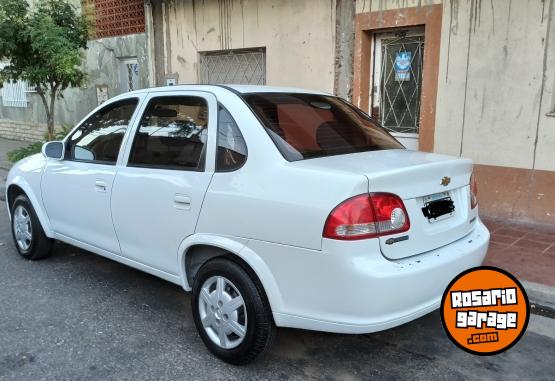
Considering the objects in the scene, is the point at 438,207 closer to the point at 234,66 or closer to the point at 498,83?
the point at 498,83

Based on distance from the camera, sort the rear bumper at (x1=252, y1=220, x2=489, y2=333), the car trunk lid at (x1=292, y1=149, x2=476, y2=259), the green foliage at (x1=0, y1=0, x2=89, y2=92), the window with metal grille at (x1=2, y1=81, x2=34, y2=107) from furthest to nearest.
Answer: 1. the window with metal grille at (x1=2, y1=81, x2=34, y2=107)
2. the green foliage at (x1=0, y1=0, x2=89, y2=92)
3. the car trunk lid at (x1=292, y1=149, x2=476, y2=259)
4. the rear bumper at (x1=252, y1=220, x2=489, y2=333)

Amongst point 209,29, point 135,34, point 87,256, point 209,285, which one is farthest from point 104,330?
point 135,34

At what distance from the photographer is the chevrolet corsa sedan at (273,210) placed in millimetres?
2564

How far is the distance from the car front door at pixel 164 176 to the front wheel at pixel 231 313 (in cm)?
33

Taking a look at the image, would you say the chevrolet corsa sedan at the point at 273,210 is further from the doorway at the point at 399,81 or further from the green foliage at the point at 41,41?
the green foliage at the point at 41,41

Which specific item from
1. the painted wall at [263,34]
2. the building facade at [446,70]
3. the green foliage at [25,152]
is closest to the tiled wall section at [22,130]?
the green foliage at [25,152]

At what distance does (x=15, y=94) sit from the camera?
14.1 meters

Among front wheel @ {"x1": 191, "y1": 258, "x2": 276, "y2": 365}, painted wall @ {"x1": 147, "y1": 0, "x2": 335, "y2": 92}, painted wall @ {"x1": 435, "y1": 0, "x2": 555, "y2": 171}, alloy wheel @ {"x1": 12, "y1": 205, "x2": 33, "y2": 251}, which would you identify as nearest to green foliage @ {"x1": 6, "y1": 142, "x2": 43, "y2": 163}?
painted wall @ {"x1": 147, "y1": 0, "x2": 335, "y2": 92}

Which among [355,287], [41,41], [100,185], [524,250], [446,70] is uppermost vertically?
[41,41]

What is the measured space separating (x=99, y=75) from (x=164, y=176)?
8856mm

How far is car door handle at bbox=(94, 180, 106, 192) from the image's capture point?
12.7 ft

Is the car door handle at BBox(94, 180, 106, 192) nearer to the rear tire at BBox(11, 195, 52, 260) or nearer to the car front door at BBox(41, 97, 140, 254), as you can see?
the car front door at BBox(41, 97, 140, 254)

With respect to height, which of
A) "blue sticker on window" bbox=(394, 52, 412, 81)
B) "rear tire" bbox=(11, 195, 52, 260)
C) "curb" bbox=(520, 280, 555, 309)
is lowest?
"curb" bbox=(520, 280, 555, 309)

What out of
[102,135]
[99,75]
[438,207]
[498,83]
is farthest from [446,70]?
[99,75]
